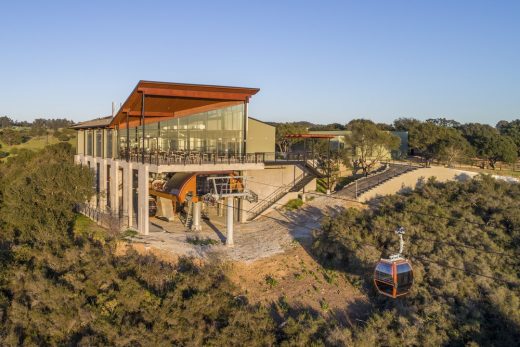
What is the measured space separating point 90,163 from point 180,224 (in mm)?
10911

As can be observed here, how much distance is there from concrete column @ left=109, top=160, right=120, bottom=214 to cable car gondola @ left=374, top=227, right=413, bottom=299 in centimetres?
1912

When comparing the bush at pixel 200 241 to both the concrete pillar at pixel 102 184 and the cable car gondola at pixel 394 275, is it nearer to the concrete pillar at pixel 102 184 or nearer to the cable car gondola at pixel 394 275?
the concrete pillar at pixel 102 184

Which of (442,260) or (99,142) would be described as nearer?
(442,260)

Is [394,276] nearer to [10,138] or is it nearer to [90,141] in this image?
[90,141]

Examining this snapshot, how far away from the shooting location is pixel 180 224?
97.5 feet

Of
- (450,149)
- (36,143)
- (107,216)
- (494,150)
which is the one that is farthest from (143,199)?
(36,143)

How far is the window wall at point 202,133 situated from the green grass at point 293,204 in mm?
6010

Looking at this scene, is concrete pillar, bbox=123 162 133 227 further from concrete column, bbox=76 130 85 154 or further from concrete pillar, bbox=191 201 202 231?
concrete column, bbox=76 130 85 154

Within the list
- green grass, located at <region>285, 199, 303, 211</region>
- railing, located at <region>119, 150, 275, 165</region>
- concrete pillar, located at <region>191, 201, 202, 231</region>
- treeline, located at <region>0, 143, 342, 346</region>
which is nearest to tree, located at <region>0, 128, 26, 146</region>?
railing, located at <region>119, 150, 275, 165</region>

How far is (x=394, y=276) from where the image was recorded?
51.0ft

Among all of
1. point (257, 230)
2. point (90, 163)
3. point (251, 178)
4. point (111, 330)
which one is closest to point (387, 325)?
point (111, 330)

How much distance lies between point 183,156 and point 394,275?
1437 centimetres

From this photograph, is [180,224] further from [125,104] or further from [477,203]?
[477,203]

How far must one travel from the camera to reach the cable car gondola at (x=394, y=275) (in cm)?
1562
